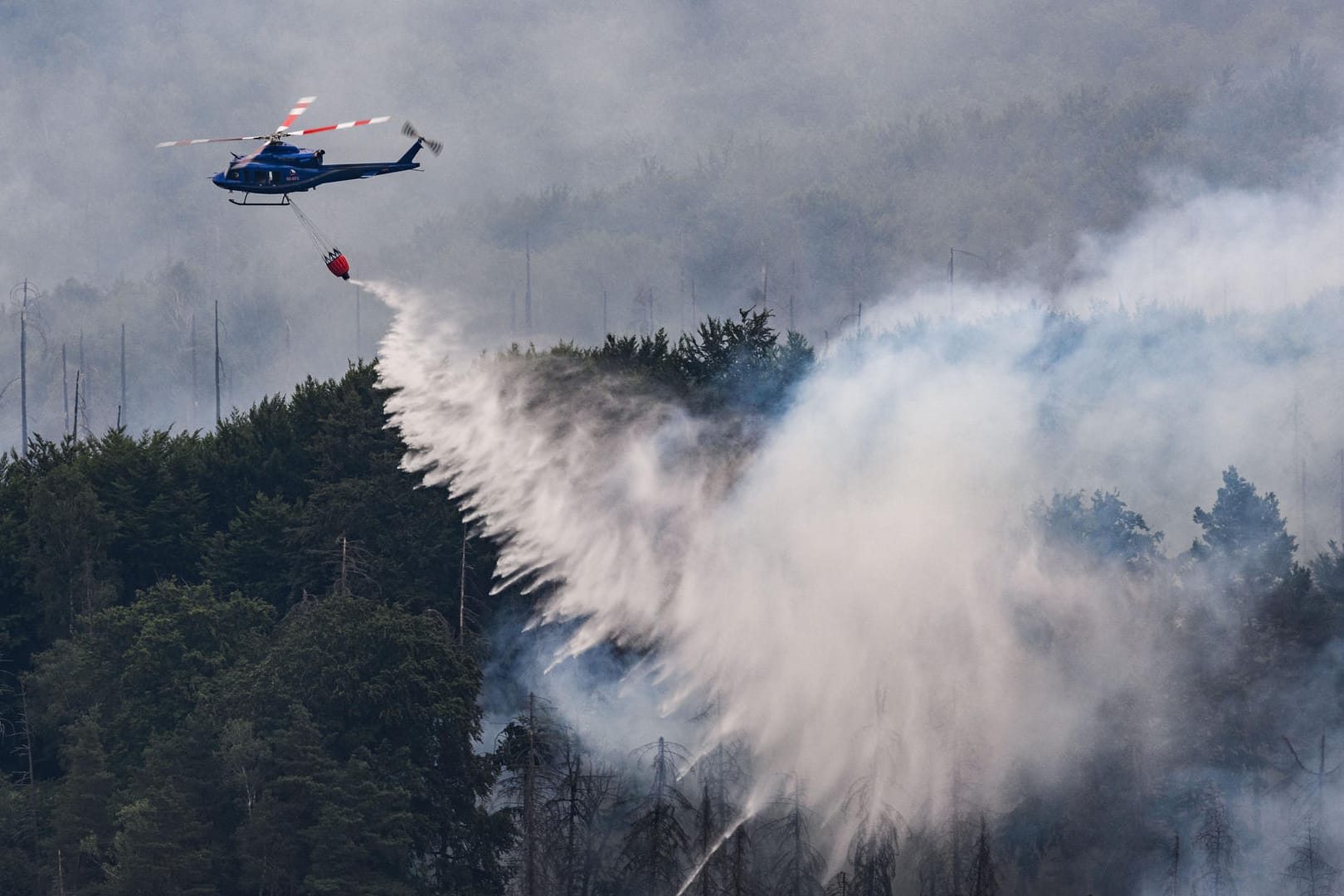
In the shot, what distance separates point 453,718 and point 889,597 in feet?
68.8

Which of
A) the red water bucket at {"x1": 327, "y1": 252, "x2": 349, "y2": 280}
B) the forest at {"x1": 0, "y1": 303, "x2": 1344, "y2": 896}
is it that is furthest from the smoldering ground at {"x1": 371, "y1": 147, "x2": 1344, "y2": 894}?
the red water bucket at {"x1": 327, "y1": 252, "x2": 349, "y2": 280}

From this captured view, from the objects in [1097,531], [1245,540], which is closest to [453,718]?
[1097,531]

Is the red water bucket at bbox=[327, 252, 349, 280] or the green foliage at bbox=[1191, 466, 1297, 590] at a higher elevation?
the red water bucket at bbox=[327, 252, 349, 280]

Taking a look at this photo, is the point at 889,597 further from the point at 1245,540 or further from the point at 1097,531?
the point at 1245,540

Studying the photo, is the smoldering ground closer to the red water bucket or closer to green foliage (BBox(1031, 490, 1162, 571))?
green foliage (BBox(1031, 490, 1162, 571))

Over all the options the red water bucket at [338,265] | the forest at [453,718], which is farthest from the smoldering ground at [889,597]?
the red water bucket at [338,265]

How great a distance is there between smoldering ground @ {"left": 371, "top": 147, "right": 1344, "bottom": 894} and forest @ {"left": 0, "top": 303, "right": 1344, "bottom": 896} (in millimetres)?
348

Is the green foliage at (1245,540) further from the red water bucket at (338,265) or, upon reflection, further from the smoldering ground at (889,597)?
Answer: the red water bucket at (338,265)

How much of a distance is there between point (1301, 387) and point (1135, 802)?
251ft

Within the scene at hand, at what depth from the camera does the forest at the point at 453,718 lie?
3007 inches

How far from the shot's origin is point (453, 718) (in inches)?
3155

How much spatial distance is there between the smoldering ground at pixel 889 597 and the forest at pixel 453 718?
1.14ft

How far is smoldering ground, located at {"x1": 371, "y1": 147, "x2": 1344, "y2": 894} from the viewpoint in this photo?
8438 centimetres

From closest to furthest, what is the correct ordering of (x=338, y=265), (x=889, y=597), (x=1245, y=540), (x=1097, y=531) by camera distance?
1. (x=338, y=265)
2. (x=889, y=597)
3. (x=1097, y=531)
4. (x=1245, y=540)
